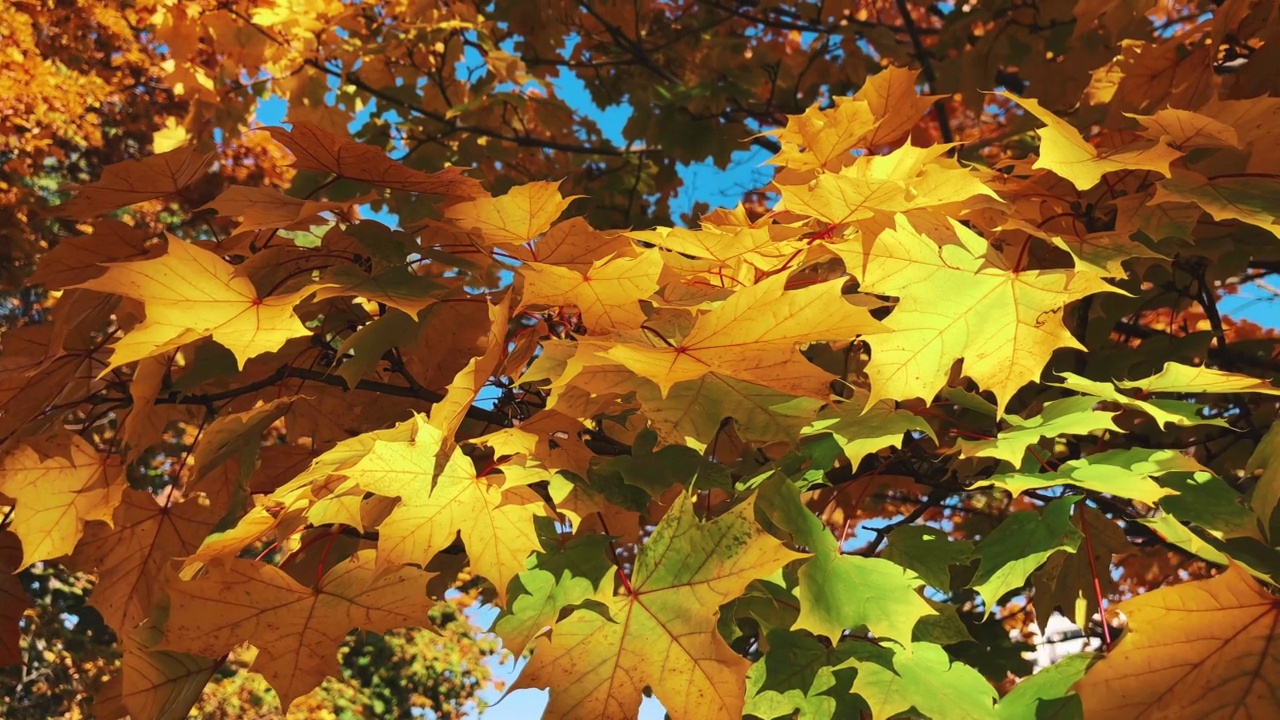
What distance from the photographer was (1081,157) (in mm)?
1403

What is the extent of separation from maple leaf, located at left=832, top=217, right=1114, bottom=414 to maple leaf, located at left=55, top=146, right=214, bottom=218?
3.80ft

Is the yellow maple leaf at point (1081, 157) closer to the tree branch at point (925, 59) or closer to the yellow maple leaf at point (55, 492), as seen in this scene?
the yellow maple leaf at point (55, 492)

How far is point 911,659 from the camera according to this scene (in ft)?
3.90

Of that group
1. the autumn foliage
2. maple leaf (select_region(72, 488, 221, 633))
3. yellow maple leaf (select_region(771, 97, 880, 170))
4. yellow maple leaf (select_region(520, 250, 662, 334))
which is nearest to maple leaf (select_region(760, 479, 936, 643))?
the autumn foliage

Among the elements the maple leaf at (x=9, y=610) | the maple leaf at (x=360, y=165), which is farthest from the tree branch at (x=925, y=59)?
the maple leaf at (x=9, y=610)

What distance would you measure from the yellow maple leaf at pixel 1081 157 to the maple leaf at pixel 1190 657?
623 millimetres

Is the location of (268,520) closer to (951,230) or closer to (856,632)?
(856,632)

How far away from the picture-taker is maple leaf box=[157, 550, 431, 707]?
129 centimetres

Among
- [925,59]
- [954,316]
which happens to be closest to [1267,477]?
[954,316]

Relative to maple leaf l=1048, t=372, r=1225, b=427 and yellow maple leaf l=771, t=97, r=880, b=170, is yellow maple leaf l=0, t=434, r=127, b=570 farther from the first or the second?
maple leaf l=1048, t=372, r=1225, b=427

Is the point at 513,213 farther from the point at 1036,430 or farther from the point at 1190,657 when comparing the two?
the point at 1190,657

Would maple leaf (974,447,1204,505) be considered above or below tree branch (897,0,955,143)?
below

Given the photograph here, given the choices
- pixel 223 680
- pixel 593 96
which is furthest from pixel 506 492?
pixel 223 680

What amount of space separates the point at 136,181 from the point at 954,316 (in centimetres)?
143
